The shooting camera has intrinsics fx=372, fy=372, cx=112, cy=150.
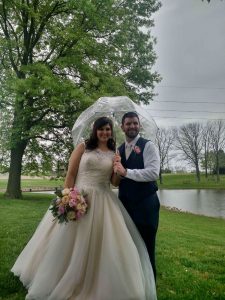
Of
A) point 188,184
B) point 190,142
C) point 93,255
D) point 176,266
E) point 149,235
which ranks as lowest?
point 188,184

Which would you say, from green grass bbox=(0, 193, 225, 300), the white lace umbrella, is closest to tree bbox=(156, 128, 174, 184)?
green grass bbox=(0, 193, 225, 300)

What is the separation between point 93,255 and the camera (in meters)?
4.90

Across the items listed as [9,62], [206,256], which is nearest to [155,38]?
[9,62]

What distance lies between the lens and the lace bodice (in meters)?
5.29

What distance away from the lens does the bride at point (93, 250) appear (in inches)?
183

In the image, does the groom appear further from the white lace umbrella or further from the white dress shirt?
the white lace umbrella

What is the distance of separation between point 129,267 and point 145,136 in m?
1.94

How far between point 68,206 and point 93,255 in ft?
2.37

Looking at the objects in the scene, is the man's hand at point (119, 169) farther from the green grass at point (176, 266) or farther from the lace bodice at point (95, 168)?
the green grass at point (176, 266)

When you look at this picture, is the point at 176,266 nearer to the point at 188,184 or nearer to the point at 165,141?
the point at 188,184

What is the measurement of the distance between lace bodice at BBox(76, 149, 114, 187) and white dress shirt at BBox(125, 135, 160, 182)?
1.54ft

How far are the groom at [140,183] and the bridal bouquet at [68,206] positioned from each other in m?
0.63

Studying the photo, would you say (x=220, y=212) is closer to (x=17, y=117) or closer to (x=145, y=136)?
(x=17, y=117)

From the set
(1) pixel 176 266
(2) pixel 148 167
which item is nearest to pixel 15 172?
(1) pixel 176 266
